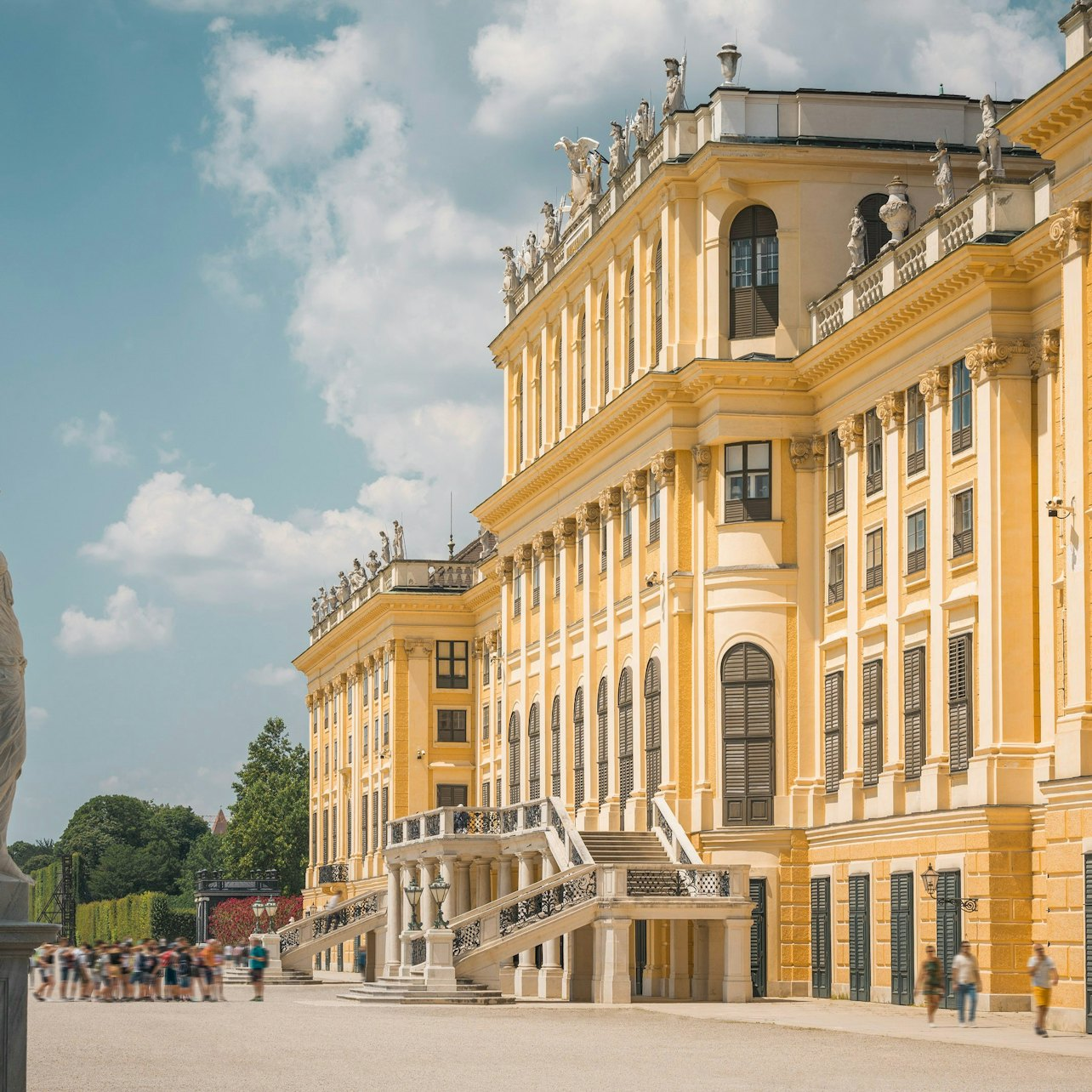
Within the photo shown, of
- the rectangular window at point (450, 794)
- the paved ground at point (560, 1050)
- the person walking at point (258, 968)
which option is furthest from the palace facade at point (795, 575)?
the rectangular window at point (450, 794)

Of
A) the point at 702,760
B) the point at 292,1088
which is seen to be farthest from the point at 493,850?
the point at 292,1088

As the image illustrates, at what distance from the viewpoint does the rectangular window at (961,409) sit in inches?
1682

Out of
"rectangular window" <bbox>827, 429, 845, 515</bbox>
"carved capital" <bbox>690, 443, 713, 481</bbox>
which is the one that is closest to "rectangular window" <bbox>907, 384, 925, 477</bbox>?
"rectangular window" <bbox>827, 429, 845, 515</bbox>

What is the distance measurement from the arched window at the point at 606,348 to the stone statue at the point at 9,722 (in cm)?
4265

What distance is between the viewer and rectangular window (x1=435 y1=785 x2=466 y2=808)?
86.8 m

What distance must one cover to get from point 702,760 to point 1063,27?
21.5 metres

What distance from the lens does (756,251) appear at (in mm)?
52312

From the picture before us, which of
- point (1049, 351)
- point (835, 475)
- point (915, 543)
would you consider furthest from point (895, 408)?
point (1049, 351)

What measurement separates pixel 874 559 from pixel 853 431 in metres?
3.14

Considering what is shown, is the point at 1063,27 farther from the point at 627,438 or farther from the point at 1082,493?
the point at 627,438

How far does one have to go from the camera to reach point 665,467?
53.1 meters

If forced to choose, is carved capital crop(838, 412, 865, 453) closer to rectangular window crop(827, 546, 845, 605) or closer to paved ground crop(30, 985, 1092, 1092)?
rectangular window crop(827, 546, 845, 605)

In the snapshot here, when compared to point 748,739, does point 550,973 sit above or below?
below

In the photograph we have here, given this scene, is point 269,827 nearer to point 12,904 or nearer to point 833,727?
point 833,727
